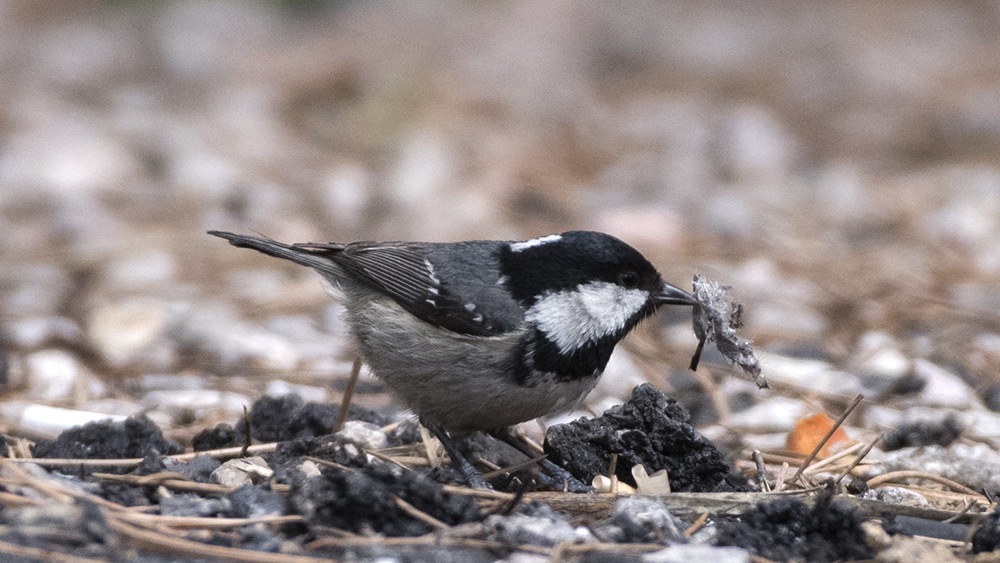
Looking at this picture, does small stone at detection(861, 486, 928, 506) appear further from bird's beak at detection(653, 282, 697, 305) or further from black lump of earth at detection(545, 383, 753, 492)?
bird's beak at detection(653, 282, 697, 305)

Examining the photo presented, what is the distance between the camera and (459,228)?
6.51 m

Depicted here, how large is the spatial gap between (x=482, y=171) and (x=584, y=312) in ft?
15.3

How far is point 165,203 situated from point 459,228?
230 cm

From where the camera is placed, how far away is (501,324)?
10.6 feet

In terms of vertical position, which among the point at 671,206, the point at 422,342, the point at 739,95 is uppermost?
the point at 739,95

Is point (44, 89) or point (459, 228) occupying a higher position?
point (44, 89)

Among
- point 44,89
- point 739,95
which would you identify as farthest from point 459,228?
point 44,89

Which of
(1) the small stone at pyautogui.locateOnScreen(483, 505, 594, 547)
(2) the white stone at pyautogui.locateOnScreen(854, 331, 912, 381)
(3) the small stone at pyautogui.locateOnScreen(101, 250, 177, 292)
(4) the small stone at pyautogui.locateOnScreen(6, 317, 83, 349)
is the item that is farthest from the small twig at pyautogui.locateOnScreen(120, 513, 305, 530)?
(3) the small stone at pyautogui.locateOnScreen(101, 250, 177, 292)

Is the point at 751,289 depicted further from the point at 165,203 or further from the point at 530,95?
the point at 530,95

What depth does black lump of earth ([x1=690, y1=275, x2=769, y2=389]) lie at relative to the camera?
316 cm

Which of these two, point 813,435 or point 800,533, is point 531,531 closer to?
point 800,533

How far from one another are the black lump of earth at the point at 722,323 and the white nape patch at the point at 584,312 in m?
0.20

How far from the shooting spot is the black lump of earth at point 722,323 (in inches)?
124

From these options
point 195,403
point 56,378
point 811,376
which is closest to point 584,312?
point 811,376
